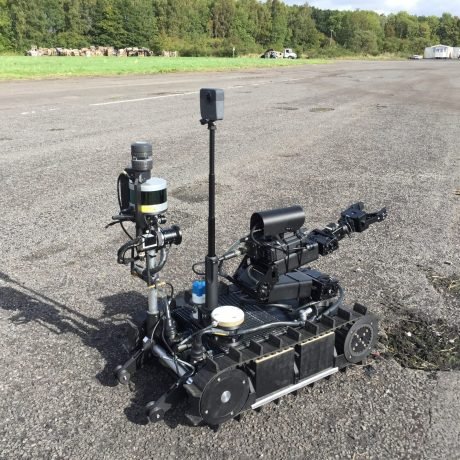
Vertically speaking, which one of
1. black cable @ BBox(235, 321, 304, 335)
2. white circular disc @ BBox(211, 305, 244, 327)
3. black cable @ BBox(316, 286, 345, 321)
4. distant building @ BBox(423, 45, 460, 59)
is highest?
white circular disc @ BBox(211, 305, 244, 327)

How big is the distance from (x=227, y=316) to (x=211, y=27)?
5532 inches

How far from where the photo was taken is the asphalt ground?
2949mm

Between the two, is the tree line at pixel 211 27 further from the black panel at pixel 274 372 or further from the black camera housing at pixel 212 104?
the black panel at pixel 274 372

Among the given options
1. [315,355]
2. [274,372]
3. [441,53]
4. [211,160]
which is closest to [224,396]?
[274,372]

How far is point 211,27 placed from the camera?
436ft

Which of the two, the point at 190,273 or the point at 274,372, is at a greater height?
the point at 274,372

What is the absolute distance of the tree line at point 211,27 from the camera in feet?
320

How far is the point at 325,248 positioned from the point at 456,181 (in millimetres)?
6243

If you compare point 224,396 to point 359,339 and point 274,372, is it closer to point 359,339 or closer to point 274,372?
point 274,372

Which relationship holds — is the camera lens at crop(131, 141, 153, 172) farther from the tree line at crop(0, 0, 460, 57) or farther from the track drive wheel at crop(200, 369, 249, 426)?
the tree line at crop(0, 0, 460, 57)

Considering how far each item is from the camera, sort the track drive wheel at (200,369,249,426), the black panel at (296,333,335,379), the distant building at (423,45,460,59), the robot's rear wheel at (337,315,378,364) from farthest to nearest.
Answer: the distant building at (423,45,460,59) → the robot's rear wheel at (337,315,378,364) → the black panel at (296,333,335,379) → the track drive wheel at (200,369,249,426)

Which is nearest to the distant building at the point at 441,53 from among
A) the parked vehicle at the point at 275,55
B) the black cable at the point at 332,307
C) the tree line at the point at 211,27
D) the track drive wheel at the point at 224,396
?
the tree line at the point at 211,27

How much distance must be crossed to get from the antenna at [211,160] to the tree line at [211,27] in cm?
8157

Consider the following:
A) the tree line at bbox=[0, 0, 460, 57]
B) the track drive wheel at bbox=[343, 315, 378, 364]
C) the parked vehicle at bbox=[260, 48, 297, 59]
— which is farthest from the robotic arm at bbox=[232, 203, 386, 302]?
the parked vehicle at bbox=[260, 48, 297, 59]
